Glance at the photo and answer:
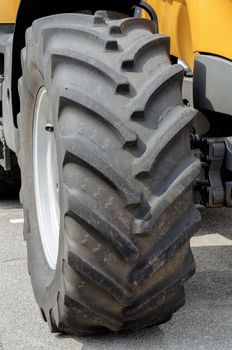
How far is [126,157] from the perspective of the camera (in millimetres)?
2418

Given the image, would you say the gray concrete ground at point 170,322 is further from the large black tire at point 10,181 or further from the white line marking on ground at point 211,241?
the large black tire at point 10,181

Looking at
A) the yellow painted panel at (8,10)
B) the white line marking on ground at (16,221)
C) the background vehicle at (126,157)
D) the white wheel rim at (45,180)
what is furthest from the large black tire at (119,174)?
Result: the white line marking on ground at (16,221)

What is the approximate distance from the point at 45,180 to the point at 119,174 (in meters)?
0.96

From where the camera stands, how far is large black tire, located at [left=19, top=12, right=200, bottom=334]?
2.43 metres

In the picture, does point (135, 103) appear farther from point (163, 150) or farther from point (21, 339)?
point (21, 339)

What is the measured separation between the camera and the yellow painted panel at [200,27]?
2.72 metres

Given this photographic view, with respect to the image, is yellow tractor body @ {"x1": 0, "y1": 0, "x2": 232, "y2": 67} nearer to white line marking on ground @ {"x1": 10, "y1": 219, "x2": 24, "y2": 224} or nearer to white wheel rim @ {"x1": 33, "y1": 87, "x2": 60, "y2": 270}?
white wheel rim @ {"x1": 33, "y1": 87, "x2": 60, "y2": 270}

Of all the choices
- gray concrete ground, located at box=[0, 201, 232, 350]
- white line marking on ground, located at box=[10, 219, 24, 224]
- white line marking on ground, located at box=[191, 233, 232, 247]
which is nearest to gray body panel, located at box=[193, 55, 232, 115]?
gray concrete ground, located at box=[0, 201, 232, 350]

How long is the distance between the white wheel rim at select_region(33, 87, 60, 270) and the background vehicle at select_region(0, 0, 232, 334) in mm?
209

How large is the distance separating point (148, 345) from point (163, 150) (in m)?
0.85

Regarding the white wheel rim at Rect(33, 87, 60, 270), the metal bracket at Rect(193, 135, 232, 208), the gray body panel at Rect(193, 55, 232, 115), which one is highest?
the gray body panel at Rect(193, 55, 232, 115)

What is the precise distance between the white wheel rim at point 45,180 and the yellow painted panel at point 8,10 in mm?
1052

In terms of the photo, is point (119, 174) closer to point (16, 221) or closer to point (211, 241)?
point (211, 241)

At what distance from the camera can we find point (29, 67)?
2992 mm
